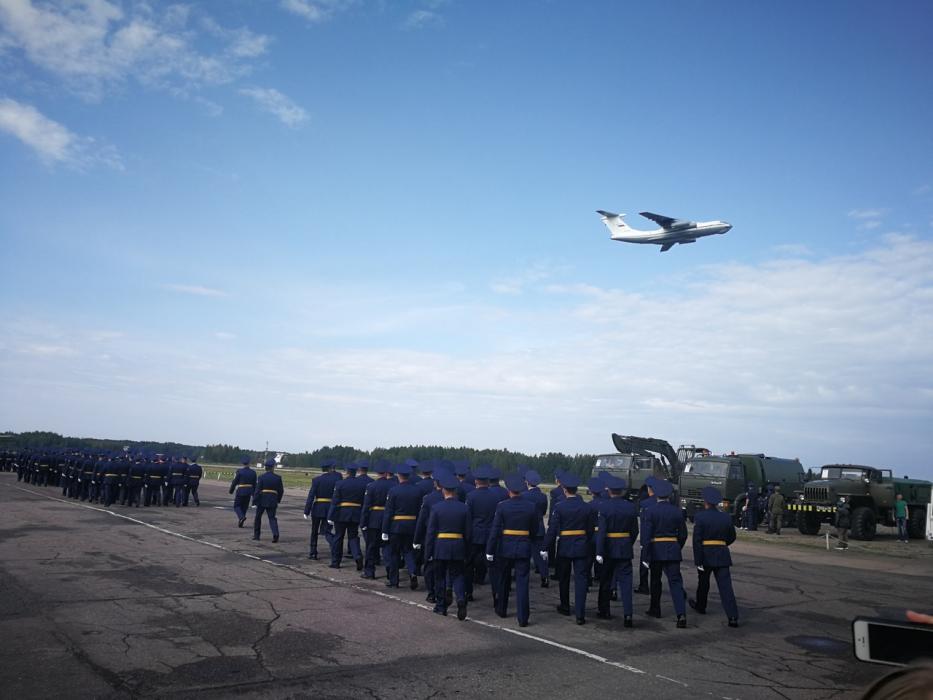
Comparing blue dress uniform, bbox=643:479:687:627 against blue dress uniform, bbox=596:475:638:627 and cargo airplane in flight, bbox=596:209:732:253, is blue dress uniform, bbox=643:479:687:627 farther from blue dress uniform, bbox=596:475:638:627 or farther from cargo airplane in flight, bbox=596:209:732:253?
cargo airplane in flight, bbox=596:209:732:253

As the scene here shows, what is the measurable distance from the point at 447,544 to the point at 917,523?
79.5ft

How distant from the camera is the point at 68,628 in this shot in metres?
7.62

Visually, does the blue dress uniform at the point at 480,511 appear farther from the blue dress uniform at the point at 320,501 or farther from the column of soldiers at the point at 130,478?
the column of soldiers at the point at 130,478

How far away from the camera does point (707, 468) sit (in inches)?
1081

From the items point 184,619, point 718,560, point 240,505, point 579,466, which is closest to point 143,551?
point 240,505

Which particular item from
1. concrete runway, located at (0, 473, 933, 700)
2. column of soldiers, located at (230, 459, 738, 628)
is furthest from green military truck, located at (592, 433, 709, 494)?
column of soldiers, located at (230, 459, 738, 628)

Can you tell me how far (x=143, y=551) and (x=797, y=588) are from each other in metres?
12.5

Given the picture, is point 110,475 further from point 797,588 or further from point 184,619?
point 797,588

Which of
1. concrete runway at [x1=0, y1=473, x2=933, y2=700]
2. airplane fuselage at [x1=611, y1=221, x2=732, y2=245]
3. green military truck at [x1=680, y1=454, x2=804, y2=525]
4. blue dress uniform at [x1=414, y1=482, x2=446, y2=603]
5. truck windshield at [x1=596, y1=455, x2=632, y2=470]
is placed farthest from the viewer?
airplane fuselage at [x1=611, y1=221, x2=732, y2=245]

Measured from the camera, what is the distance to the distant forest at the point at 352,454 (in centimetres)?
7838

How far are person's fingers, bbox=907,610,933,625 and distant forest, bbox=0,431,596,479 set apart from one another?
54.6m

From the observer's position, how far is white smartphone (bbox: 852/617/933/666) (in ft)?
5.64

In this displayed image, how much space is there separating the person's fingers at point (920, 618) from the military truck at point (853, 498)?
Result: 2435cm

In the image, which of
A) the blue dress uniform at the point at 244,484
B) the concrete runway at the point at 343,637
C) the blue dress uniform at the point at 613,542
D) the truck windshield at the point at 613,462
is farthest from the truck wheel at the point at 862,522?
the blue dress uniform at the point at 244,484
